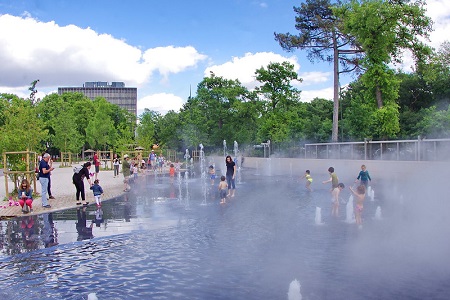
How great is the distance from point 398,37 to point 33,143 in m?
27.0

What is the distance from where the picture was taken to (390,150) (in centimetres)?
2678

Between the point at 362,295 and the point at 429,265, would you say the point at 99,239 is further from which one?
the point at 429,265

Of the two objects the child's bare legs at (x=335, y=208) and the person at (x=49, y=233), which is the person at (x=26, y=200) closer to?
the person at (x=49, y=233)

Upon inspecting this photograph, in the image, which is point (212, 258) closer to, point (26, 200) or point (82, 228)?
point (82, 228)

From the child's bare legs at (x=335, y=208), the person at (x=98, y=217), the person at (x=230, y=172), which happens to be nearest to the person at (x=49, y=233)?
the person at (x=98, y=217)

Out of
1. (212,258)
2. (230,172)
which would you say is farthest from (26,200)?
(212,258)

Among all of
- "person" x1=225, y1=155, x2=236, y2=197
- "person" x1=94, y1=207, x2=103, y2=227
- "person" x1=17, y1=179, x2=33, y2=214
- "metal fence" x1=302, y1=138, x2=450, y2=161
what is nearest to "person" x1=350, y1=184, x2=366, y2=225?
"person" x1=225, y1=155, x2=236, y2=197

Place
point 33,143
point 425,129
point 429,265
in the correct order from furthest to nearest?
point 425,129 → point 33,143 → point 429,265

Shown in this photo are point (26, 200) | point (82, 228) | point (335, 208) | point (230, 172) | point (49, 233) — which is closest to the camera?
point (49, 233)

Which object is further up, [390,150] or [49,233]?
[390,150]

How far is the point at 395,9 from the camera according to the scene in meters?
30.1

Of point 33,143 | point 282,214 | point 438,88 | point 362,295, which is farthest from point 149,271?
point 438,88

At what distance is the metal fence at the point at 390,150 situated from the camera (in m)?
23.0

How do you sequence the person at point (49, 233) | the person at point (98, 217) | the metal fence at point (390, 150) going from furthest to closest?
the metal fence at point (390, 150) → the person at point (98, 217) → the person at point (49, 233)
